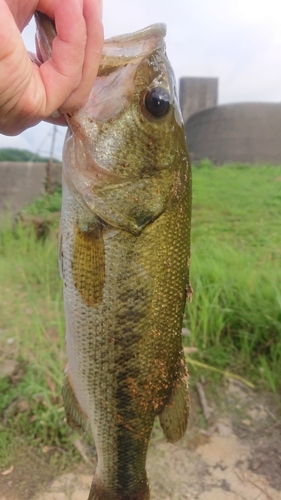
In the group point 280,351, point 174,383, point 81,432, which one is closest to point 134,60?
point 174,383

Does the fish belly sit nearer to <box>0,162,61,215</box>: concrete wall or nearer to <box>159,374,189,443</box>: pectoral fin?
<box>159,374,189,443</box>: pectoral fin

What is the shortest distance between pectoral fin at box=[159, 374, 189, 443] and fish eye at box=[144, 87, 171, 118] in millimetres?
856

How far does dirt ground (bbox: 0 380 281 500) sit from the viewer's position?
243cm

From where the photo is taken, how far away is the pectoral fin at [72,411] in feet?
5.02

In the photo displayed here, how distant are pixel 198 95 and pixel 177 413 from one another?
11.1 metres

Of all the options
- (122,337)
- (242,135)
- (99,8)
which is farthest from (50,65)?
(242,135)

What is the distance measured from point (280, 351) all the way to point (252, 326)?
0.29 metres

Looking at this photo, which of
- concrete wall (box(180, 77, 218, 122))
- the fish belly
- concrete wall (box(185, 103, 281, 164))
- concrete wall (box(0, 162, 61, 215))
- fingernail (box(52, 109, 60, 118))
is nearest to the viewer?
fingernail (box(52, 109, 60, 118))

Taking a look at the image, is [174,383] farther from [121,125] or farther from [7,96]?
[7,96]

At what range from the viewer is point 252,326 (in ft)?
10.9

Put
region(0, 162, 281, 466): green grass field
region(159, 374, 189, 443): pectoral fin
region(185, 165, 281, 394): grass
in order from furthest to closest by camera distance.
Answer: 1. region(185, 165, 281, 394): grass
2. region(0, 162, 281, 466): green grass field
3. region(159, 374, 189, 443): pectoral fin

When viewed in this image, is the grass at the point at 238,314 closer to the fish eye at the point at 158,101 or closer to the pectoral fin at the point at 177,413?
the pectoral fin at the point at 177,413

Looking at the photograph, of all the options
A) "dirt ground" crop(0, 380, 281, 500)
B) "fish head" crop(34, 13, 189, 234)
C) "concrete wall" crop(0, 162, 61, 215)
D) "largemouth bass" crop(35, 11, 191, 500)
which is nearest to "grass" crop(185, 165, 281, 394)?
"dirt ground" crop(0, 380, 281, 500)

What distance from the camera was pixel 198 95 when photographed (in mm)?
11562
